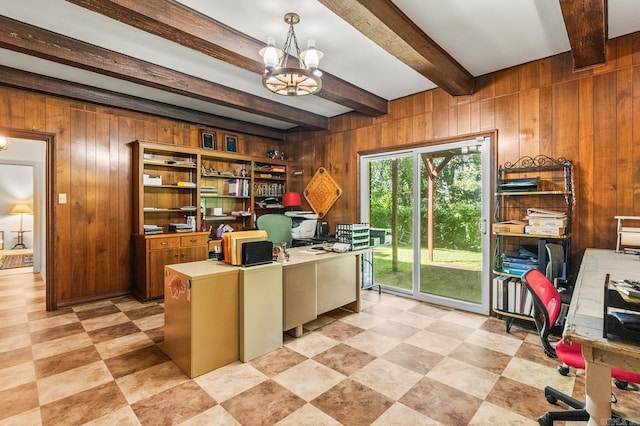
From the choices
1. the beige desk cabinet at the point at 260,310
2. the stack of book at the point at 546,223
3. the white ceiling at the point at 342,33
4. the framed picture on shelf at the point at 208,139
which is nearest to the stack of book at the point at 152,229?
the framed picture on shelf at the point at 208,139

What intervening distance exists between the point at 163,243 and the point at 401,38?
368cm

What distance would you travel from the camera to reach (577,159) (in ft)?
9.98

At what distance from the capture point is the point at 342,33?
268 cm

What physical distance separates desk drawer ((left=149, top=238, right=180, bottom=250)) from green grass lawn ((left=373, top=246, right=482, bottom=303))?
10.0ft

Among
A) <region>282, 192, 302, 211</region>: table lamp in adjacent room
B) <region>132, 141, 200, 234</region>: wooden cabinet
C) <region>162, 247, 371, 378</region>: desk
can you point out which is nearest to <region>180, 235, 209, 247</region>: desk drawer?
<region>132, 141, 200, 234</region>: wooden cabinet

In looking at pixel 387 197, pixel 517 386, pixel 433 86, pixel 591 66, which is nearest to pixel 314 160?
pixel 387 197

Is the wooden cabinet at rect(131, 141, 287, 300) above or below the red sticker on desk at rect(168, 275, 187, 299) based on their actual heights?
above

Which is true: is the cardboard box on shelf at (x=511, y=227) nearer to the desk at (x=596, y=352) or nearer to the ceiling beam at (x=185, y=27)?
the desk at (x=596, y=352)

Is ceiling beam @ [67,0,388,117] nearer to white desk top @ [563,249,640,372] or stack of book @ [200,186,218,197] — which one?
stack of book @ [200,186,218,197]

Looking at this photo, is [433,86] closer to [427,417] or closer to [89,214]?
[427,417]

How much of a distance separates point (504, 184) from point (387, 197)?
1.73 metres

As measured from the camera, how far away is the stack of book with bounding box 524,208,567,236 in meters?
2.82

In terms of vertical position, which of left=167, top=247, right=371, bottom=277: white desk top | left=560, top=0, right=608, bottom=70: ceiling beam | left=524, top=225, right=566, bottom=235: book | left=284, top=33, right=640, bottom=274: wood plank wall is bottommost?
left=167, top=247, right=371, bottom=277: white desk top

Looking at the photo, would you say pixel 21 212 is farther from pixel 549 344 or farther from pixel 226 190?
pixel 549 344
